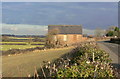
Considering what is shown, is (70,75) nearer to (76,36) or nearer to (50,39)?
(50,39)

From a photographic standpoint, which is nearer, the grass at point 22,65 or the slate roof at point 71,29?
the grass at point 22,65

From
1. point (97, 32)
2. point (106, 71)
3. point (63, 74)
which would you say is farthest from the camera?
point (97, 32)

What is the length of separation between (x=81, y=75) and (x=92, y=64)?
137 cm

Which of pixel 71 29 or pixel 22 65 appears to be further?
pixel 71 29

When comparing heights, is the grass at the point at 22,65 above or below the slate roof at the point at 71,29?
below

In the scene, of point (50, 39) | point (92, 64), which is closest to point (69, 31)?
point (50, 39)

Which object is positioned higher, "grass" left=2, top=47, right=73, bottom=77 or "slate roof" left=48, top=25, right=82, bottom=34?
"slate roof" left=48, top=25, right=82, bottom=34

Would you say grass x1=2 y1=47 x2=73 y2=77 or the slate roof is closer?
grass x1=2 y1=47 x2=73 y2=77

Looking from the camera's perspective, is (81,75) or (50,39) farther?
(50,39)

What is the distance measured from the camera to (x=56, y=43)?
4859 centimetres

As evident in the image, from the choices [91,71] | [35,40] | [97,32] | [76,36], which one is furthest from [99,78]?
[97,32]

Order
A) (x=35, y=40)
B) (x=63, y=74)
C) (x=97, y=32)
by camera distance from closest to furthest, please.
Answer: (x=63, y=74) → (x=35, y=40) → (x=97, y=32)

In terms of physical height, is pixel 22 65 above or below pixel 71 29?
below

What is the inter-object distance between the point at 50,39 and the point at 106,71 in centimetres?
4013
